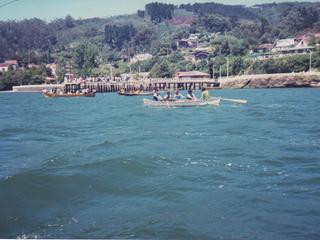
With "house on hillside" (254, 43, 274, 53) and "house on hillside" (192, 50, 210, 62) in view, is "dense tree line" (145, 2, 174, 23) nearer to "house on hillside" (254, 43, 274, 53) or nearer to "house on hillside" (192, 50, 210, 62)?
"house on hillside" (192, 50, 210, 62)

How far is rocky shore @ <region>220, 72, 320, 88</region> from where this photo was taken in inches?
777

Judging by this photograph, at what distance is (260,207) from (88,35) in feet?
9.67

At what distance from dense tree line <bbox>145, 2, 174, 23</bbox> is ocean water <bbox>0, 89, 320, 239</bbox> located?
5.07 feet

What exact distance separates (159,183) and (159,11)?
1.69 metres

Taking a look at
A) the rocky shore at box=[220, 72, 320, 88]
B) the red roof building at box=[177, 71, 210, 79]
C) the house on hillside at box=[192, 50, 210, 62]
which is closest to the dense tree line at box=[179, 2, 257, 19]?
the house on hillside at box=[192, 50, 210, 62]

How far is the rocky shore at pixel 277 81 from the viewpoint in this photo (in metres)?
19.7

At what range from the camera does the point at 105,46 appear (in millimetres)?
6820

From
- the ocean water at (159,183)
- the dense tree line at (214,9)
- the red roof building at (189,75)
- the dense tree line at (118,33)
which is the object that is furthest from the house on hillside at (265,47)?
the dense tree line at (214,9)

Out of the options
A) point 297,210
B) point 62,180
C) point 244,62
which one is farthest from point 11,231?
point 244,62

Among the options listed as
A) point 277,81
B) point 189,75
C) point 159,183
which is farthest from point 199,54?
point 159,183

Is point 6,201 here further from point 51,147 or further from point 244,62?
point 244,62

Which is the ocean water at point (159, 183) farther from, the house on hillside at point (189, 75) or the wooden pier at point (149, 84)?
the wooden pier at point (149, 84)

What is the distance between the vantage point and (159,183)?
4.97 m

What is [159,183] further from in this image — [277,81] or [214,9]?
[277,81]
